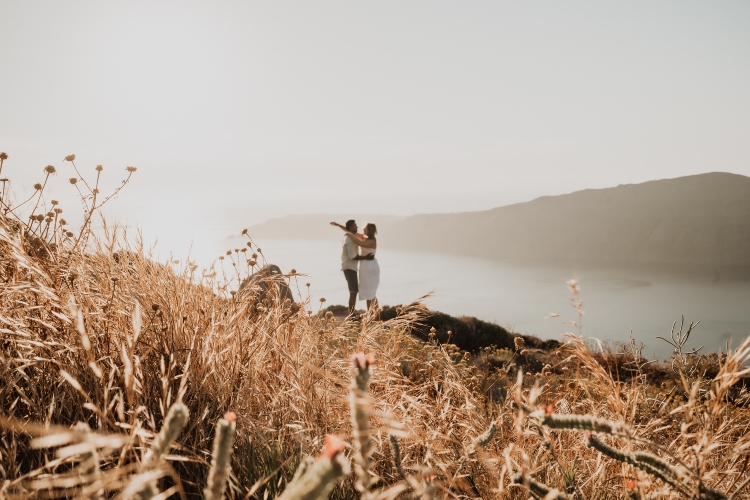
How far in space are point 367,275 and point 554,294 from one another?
109894mm

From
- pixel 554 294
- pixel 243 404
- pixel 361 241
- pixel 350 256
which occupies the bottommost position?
pixel 554 294

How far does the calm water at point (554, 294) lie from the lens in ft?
260

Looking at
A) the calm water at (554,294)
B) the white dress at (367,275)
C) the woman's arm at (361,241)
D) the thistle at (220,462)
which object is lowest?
the calm water at (554,294)

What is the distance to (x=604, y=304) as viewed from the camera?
98.9m

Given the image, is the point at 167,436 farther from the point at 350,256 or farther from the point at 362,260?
the point at 350,256

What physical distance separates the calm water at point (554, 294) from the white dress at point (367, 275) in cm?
5422

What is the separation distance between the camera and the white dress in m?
12.4

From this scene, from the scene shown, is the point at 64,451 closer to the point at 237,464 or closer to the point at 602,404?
the point at 237,464

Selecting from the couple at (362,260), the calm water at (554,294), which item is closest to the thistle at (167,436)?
the couple at (362,260)

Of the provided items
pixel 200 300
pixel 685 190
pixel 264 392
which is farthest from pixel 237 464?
pixel 685 190

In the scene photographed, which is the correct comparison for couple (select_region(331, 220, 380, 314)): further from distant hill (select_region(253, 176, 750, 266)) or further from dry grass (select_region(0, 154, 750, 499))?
distant hill (select_region(253, 176, 750, 266))

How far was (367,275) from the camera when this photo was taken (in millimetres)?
12461

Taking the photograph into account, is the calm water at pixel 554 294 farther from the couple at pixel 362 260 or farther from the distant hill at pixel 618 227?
the couple at pixel 362 260

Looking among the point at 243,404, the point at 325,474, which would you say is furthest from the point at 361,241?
the point at 325,474
